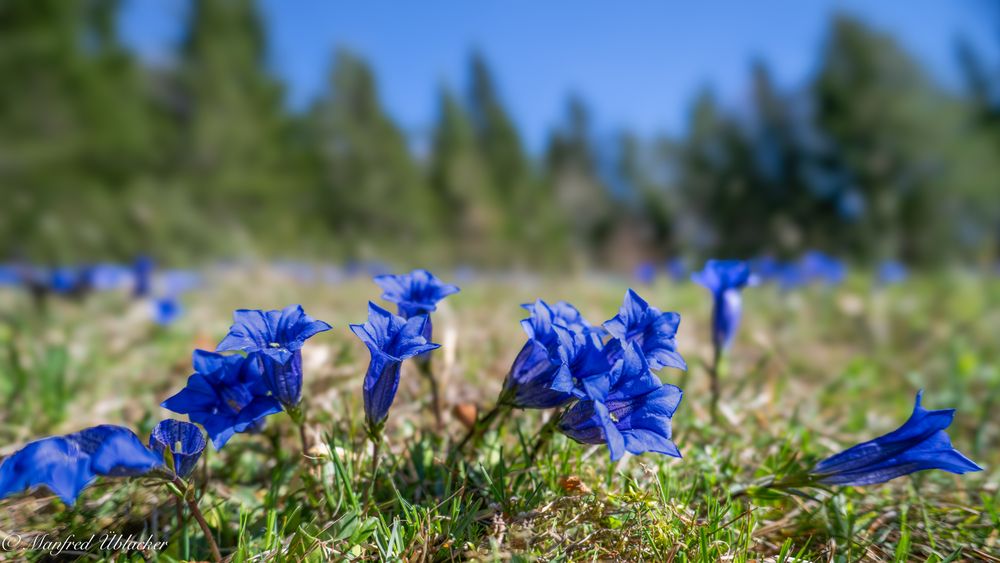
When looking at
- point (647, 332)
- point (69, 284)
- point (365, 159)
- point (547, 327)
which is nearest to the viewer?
point (547, 327)

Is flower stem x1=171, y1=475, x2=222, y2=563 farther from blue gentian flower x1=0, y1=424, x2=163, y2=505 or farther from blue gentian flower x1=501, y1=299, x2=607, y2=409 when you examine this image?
blue gentian flower x1=501, y1=299, x2=607, y2=409

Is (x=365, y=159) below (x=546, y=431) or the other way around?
the other way around

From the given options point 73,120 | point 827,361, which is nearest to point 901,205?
point 827,361

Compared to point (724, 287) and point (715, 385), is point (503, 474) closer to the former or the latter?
point (715, 385)

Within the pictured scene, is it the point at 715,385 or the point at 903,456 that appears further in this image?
the point at 715,385

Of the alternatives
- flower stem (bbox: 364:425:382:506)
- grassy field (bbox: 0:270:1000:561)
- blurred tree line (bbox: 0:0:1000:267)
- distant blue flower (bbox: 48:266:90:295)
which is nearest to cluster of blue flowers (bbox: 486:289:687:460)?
grassy field (bbox: 0:270:1000:561)

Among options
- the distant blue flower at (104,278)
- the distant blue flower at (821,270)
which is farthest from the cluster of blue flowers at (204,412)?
the distant blue flower at (821,270)

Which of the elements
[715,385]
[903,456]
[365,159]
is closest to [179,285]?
[715,385]
